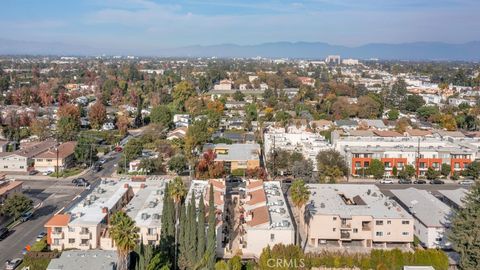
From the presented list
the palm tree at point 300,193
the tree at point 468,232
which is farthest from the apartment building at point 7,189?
the tree at point 468,232

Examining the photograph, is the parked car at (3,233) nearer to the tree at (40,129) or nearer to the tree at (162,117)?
the tree at (40,129)

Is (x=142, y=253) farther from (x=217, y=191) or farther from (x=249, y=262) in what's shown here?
(x=217, y=191)

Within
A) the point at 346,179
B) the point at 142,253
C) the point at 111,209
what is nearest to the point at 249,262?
the point at 142,253

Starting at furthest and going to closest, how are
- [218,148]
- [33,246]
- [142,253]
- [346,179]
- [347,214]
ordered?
[218,148]
[346,179]
[347,214]
[33,246]
[142,253]

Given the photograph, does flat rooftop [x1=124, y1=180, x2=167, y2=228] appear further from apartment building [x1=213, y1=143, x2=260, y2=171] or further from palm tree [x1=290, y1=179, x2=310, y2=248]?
apartment building [x1=213, y1=143, x2=260, y2=171]

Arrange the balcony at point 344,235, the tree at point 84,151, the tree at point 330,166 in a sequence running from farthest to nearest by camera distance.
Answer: the tree at point 84,151, the tree at point 330,166, the balcony at point 344,235

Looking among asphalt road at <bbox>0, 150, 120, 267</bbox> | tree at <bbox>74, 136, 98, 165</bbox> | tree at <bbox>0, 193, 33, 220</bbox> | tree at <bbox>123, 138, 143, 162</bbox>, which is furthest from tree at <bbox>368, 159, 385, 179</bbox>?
tree at <bbox>0, 193, 33, 220</bbox>
